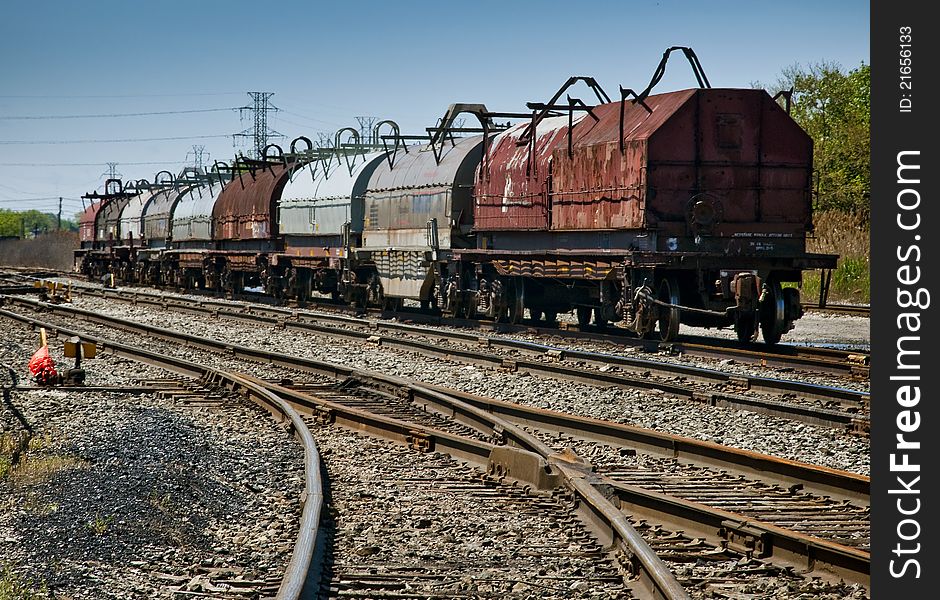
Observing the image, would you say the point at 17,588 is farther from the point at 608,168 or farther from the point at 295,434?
the point at 608,168

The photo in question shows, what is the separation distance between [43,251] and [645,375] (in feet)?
295

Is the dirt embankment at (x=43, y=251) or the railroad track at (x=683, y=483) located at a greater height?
the dirt embankment at (x=43, y=251)

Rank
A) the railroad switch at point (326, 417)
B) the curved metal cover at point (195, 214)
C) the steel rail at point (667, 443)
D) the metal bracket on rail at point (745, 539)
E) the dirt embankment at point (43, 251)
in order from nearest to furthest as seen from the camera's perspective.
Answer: the metal bracket on rail at point (745, 539) < the steel rail at point (667, 443) < the railroad switch at point (326, 417) < the curved metal cover at point (195, 214) < the dirt embankment at point (43, 251)

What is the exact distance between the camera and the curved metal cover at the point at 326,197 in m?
27.6

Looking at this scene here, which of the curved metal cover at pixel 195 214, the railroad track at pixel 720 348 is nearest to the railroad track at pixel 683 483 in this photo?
the railroad track at pixel 720 348

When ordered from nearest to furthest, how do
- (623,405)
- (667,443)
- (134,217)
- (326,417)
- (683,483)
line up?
→ (683,483)
(667,443)
(326,417)
(623,405)
(134,217)

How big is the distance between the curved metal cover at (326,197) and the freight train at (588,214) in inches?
2.8

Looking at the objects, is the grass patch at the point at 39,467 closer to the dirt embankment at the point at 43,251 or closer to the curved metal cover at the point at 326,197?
the curved metal cover at the point at 326,197

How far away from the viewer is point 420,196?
24.2 metres

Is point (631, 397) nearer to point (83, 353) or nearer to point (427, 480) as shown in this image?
point (427, 480)

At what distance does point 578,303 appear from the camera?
68.2 ft

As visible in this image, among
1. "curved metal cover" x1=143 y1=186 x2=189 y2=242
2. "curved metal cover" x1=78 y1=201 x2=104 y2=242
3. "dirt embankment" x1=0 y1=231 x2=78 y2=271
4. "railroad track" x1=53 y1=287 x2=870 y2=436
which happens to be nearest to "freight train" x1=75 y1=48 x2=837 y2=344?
"railroad track" x1=53 y1=287 x2=870 y2=436

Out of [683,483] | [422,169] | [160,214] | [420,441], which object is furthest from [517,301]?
[160,214]

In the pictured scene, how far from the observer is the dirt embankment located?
90938 millimetres
